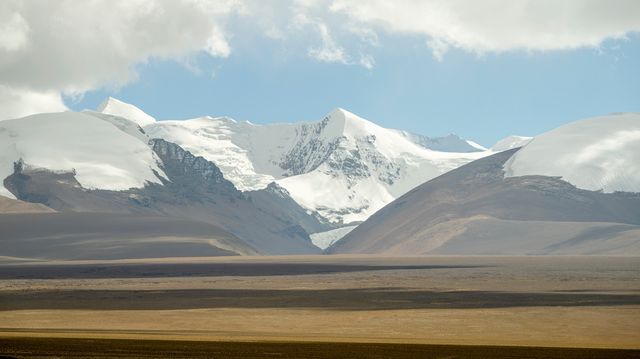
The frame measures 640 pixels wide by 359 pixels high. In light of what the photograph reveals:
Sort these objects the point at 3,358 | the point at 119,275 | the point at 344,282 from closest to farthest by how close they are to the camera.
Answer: the point at 3,358 < the point at 344,282 < the point at 119,275

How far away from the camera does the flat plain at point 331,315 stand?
65.6m

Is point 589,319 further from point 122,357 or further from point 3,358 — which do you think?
point 3,358

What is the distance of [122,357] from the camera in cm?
5681

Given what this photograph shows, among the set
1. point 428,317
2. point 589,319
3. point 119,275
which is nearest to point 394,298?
point 428,317

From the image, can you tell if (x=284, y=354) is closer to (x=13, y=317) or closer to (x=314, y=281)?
(x=13, y=317)

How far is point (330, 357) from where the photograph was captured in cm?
5788

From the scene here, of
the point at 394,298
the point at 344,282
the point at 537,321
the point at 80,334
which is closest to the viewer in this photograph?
the point at 80,334

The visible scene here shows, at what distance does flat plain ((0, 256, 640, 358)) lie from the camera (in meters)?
65.6

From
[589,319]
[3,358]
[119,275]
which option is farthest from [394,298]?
[119,275]

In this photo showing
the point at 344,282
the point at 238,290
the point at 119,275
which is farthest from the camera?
the point at 119,275

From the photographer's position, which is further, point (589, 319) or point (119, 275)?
point (119, 275)

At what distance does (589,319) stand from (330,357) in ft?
115

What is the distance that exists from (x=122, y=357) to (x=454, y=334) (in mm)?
28024

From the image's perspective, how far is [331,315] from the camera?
3639 inches
